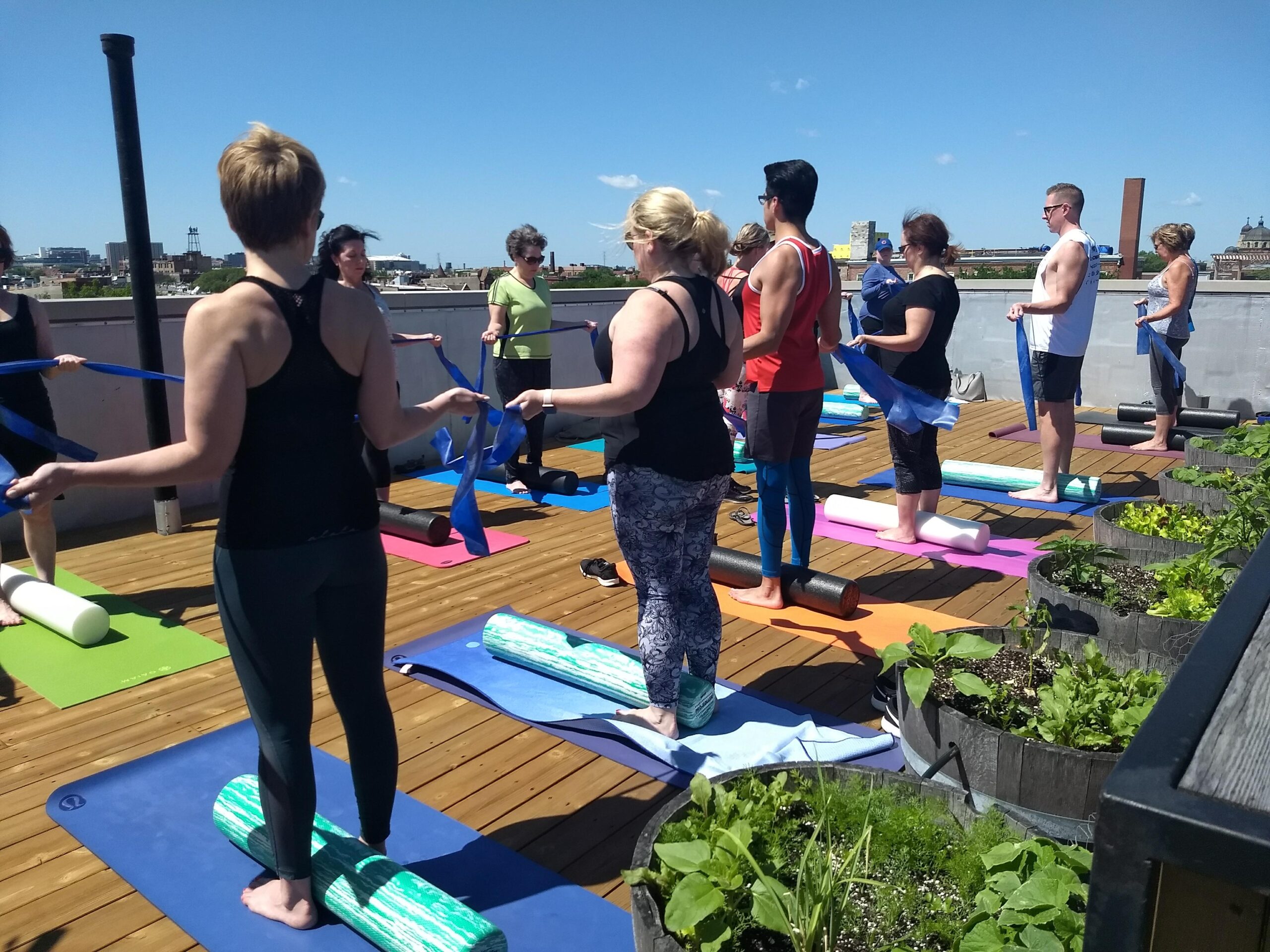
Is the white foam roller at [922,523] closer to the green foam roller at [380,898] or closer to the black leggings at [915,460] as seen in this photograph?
the black leggings at [915,460]

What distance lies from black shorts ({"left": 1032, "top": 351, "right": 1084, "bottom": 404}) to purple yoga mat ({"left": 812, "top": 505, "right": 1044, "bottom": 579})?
101cm

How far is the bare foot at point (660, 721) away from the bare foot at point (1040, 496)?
4.04 metres

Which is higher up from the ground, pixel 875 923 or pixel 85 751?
pixel 875 923

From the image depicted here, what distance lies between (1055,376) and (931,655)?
13.1ft

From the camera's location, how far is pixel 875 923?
1547 millimetres

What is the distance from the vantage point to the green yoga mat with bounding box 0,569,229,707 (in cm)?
343

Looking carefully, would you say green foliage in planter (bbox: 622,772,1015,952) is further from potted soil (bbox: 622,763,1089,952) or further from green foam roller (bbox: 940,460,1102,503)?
green foam roller (bbox: 940,460,1102,503)

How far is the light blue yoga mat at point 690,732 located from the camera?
2.86 m

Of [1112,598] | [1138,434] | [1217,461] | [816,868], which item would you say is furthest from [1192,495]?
[1138,434]

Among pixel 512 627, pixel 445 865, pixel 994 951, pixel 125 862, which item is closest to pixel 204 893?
pixel 125 862

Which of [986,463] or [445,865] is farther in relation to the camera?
[986,463]

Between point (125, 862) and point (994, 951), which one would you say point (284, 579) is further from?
point (994, 951)

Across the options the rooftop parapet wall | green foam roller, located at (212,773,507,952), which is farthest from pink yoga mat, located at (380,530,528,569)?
green foam roller, located at (212,773,507,952)

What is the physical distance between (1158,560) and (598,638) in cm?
212
